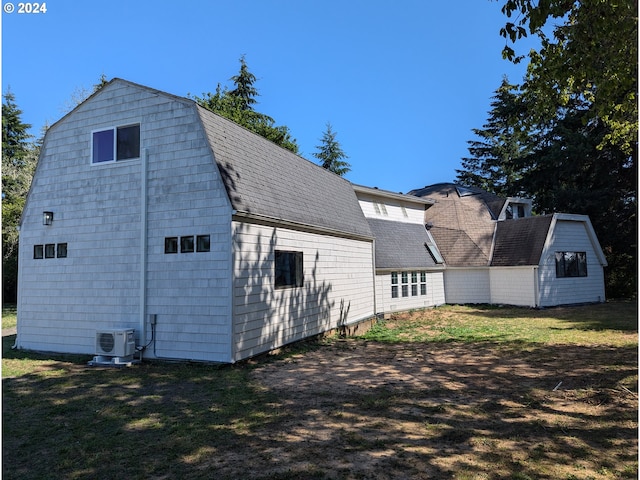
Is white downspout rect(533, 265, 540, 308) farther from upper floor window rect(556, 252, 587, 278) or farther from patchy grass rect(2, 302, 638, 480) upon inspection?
patchy grass rect(2, 302, 638, 480)

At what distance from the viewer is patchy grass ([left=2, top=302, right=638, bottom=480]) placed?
4.25 meters

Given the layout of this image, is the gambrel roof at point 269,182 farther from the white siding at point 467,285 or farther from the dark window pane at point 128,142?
the white siding at point 467,285

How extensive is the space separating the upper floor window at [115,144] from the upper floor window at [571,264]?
67.3 feet

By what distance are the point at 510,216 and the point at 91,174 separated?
2458 cm

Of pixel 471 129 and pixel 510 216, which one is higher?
pixel 471 129

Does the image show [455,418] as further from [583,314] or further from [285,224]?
[583,314]

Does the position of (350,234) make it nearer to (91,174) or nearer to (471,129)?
(91,174)

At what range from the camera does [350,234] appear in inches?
581

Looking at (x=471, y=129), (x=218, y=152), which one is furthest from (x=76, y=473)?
(x=471, y=129)

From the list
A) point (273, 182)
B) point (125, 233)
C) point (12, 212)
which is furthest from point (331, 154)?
point (125, 233)

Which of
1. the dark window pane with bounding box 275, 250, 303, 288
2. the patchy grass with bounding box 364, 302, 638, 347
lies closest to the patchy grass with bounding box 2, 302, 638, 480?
the patchy grass with bounding box 364, 302, 638, 347

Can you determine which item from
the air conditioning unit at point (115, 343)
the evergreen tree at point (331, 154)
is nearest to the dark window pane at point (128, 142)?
the air conditioning unit at point (115, 343)

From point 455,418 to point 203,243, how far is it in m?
6.46

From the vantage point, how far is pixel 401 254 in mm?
19922
